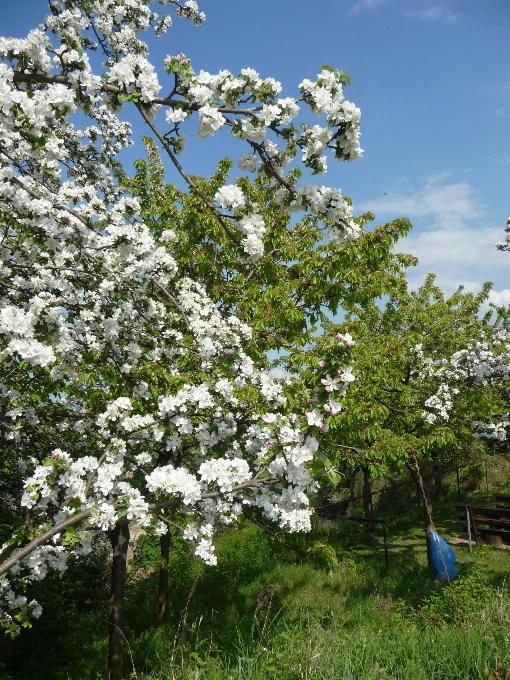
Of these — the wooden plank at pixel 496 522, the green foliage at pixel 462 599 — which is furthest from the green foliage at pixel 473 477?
the green foliage at pixel 462 599

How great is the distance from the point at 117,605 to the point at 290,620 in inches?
91.5

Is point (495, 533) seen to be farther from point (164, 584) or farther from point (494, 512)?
point (164, 584)

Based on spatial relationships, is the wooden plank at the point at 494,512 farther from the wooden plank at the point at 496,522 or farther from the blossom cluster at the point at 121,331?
the blossom cluster at the point at 121,331

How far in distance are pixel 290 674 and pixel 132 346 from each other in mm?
3066

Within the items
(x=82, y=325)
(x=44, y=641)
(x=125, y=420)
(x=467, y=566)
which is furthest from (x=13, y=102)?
(x=467, y=566)

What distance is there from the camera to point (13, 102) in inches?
103

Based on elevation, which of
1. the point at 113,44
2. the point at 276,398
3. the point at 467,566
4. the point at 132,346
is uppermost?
the point at 113,44

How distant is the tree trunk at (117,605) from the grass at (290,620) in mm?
191

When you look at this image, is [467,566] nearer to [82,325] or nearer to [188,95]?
A: [82,325]

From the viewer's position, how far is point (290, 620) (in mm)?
6238

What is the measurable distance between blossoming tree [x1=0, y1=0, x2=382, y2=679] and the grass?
1057mm

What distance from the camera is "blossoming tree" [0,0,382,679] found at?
9.20 feet

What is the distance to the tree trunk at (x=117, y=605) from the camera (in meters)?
5.54

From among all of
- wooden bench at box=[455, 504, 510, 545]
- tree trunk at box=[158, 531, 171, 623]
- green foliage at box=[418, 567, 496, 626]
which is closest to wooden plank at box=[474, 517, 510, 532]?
wooden bench at box=[455, 504, 510, 545]
